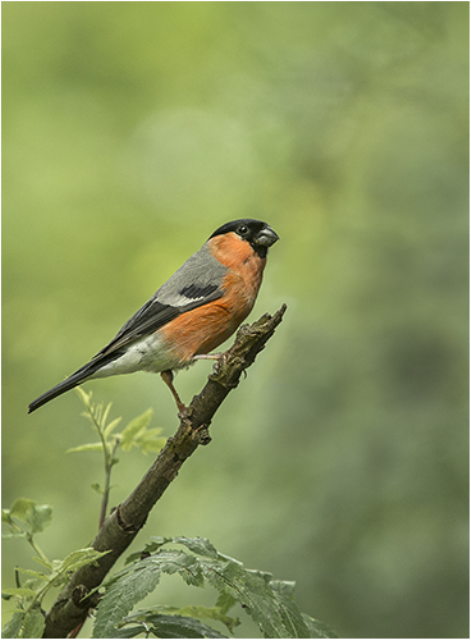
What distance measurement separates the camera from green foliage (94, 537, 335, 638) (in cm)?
121

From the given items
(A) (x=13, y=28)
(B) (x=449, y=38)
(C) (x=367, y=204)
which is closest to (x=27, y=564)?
(C) (x=367, y=204)

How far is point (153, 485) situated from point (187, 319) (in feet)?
2.57

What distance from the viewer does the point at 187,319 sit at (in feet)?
7.73

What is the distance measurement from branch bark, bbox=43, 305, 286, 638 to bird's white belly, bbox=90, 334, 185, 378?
60cm

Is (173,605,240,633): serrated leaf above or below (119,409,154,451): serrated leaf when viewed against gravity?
below

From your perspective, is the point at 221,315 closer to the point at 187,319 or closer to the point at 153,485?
the point at 187,319

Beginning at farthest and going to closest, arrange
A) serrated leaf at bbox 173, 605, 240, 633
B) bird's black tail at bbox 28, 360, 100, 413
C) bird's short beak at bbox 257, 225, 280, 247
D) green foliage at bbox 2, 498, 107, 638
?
bird's short beak at bbox 257, 225, 280, 247
bird's black tail at bbox 28, 360, 100, 413
serrated leaf at bbox 173, 605, 240, 633
green foliage at bbox 2, 498, 107, 638

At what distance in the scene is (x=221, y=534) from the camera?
3.04m

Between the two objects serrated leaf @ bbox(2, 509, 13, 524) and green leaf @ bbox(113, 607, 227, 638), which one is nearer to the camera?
green leaf @ bbox(113, 607, 227, 638)

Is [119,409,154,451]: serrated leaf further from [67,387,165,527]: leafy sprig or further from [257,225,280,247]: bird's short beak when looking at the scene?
[257,225,280,247]: bird's short beak

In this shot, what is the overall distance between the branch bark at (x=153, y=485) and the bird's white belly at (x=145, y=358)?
1.96 feet

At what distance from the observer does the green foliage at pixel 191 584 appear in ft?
3.96

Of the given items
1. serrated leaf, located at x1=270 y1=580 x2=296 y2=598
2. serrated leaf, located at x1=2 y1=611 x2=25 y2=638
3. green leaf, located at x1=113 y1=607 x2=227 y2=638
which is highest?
serrated leaf, located at x1=270 y1=580 x2=296 y2=598

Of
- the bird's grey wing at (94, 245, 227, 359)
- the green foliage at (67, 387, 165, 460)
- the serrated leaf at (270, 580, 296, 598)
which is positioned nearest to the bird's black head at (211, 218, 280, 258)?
the bird's grey wing at (94, 245, 227, 359)
